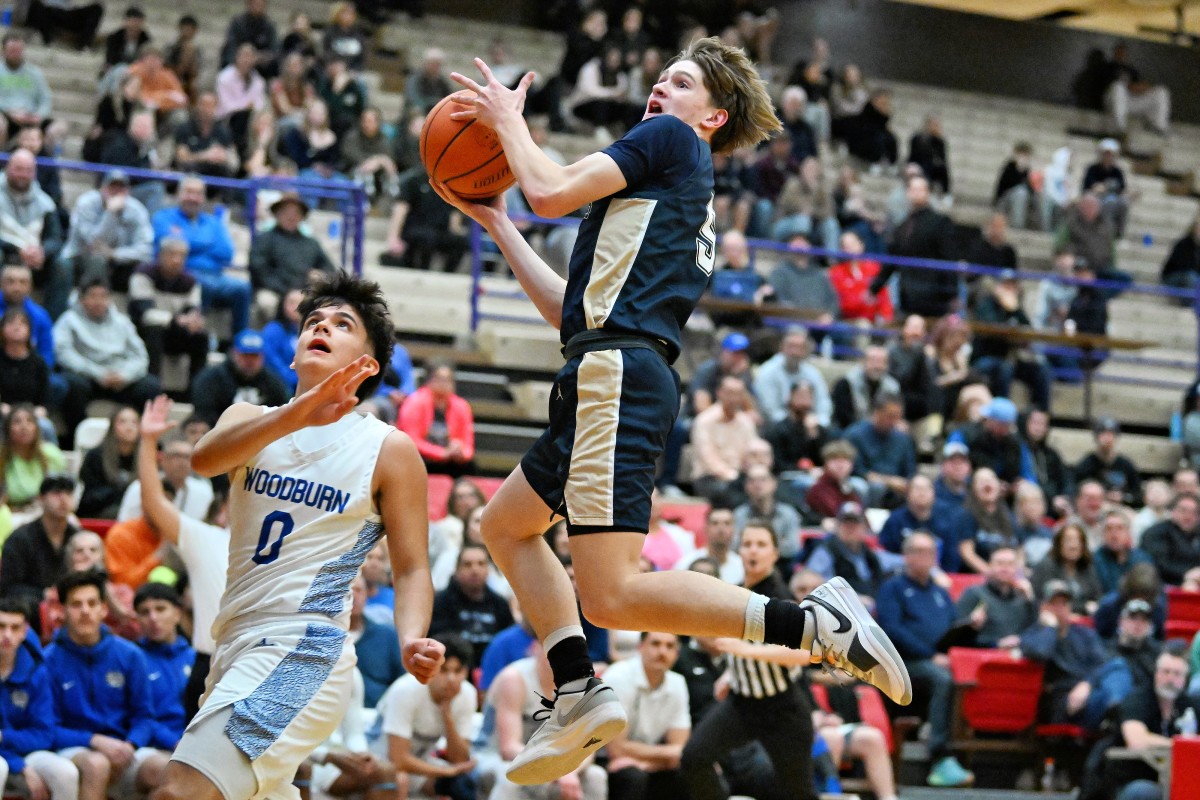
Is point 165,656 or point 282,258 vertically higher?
point 282,258

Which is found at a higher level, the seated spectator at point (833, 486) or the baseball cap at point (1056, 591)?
the seated spectator at point (833, 486)

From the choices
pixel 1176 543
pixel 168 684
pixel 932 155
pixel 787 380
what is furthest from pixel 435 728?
pixel 932 155

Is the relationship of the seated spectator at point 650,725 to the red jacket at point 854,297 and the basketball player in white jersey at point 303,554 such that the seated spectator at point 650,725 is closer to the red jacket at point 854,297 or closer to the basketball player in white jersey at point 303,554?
the basketball player in white jersey at point 303,554

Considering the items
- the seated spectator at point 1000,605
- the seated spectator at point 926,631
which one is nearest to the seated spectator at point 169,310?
the seated spectator at point 926,631

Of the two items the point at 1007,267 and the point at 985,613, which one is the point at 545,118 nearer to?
the point at 1007,267

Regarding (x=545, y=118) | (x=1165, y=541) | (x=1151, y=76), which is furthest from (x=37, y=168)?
(x=1151, y=76)

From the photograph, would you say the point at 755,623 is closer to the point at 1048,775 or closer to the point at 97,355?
the point at 1048,775

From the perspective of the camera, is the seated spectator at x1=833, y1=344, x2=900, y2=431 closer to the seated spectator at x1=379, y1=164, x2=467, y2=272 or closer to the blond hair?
the seated spectator at x1=379, y1=164, x2=467, y2=272

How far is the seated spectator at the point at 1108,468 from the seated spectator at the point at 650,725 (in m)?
7.22

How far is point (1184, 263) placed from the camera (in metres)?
20.4

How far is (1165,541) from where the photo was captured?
43.4ft

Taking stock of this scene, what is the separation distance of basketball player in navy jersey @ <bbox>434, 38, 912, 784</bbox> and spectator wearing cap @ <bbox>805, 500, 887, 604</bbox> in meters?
6.43

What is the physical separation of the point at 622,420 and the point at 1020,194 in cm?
1676

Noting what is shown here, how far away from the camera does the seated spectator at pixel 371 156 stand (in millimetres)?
15875
